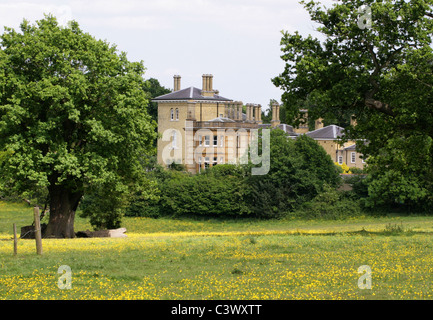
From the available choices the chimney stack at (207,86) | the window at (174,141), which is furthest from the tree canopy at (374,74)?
the chimney stack at (207,86)

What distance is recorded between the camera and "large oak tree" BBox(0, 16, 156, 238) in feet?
118

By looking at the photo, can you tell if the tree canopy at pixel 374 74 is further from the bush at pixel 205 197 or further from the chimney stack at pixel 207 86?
the chimney stack at pixel 207 86

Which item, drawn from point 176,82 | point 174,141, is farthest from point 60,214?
point 176,82

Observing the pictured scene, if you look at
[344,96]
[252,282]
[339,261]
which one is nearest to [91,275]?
[252,282]

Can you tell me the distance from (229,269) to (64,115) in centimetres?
2017

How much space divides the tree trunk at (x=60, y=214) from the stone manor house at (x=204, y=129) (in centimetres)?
6682

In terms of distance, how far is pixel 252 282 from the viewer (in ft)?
56.3

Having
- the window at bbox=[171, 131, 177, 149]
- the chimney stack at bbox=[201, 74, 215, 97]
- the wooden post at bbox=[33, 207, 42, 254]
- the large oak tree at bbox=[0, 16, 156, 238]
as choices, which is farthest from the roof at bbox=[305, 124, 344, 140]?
the wooden post at bbox=[33, 207, 42, 254]

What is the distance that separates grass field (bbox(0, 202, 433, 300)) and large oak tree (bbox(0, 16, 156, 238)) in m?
8.64

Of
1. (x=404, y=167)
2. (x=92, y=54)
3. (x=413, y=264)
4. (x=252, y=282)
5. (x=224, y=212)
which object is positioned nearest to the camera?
(x=252, y=282)

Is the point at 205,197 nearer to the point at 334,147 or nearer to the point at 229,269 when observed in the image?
the point at 229,269

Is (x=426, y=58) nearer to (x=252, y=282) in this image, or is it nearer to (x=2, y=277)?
(x=252, y=282)

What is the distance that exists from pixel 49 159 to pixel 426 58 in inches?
787

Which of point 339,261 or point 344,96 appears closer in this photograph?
point 339,261
